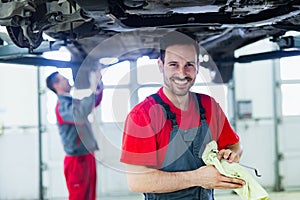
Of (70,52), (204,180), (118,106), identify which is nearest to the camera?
(204,180)

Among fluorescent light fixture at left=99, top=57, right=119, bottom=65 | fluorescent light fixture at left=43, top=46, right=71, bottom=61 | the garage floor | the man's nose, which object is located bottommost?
the garage floor

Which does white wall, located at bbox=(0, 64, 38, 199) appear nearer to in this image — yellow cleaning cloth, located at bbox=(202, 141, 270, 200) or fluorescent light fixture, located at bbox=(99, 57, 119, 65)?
fluorescent light fixture, located at bbox=(99, 57, 119, 65)

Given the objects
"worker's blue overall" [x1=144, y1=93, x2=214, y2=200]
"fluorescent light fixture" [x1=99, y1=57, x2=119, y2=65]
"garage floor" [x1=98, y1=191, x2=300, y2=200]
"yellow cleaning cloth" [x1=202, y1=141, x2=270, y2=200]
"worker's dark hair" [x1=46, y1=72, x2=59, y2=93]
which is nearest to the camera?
"yellow cleaning cloth" [x1=202, y1=141, x2=270, y2=200]

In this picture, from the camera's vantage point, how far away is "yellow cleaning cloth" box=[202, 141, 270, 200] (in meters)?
1.45

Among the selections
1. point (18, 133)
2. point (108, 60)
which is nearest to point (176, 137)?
point (108, 60)

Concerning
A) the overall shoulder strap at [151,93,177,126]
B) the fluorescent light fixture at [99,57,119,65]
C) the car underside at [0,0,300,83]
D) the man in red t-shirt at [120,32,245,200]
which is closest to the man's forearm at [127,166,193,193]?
the man in red t-shirt at [120,32,245,200]

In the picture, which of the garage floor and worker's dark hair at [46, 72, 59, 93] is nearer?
worker's dark hair at [46, 72, 59, 93]

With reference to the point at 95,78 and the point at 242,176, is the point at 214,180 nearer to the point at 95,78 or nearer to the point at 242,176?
the point at 242,176

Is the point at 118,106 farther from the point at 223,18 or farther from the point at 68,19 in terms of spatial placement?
the point at 223,18

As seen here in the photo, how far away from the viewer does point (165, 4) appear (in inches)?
67.1

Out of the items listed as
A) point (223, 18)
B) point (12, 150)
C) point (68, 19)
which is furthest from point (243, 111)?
point (68, 19)

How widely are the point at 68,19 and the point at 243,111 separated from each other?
319 centimetres

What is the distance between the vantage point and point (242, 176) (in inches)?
58.6

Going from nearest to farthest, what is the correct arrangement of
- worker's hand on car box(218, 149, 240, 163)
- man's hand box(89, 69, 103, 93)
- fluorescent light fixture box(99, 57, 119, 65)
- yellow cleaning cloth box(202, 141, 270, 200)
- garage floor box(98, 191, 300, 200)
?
yellow cleaning cloth box(202, 141, 270, 200)
worker's hand on car box(218, 149, 240, 163)
fluorescent light fixture box(99, 57, 119, 65)
man's hand box(89, 69, 103, 93)
garage floor box(98, 191, 300, 200)
